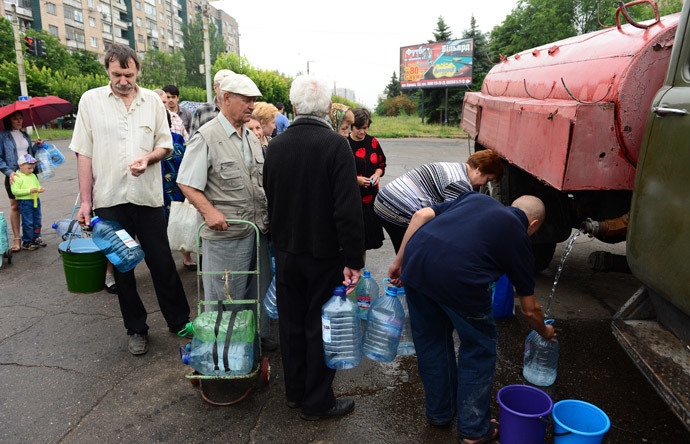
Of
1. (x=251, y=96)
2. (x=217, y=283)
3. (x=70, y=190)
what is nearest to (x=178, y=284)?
(x=217, y=283)

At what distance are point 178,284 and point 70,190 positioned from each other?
8.30 metres

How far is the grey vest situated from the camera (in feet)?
9.97

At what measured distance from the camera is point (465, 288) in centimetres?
229

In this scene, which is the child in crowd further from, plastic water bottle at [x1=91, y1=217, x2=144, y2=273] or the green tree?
the green tree

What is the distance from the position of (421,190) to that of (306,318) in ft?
4.09

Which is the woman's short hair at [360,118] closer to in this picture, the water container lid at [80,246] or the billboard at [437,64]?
the water container lid at [80,246]

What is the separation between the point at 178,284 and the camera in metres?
3.81

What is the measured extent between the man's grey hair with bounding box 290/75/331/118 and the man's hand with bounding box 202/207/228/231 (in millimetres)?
848

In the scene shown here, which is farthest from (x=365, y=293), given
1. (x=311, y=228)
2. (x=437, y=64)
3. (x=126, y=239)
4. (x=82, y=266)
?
(x=437, y=64)

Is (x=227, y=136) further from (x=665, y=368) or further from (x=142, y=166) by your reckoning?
(x=665, y=368)

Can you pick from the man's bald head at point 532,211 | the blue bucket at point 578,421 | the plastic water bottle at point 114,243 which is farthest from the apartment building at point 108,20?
the blue bucket at point 578,421

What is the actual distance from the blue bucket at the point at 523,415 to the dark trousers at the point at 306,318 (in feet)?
3.27

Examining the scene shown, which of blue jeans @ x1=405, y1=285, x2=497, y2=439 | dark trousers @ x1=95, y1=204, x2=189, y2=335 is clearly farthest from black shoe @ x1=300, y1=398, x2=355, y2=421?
dark trousers @ x1=95, y1=204, x2=189, y2=335

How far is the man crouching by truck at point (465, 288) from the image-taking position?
228 centimetres
